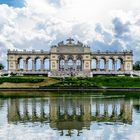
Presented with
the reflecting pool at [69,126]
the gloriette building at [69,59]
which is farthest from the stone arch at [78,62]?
the reflecting pool at [69,126]

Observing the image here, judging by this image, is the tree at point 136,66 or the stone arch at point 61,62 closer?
the stone arch at point 61,62

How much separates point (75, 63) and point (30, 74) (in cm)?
1387

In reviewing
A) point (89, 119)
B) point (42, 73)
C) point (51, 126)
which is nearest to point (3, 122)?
point (51, 126)

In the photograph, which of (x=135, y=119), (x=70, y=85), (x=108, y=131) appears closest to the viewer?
(x=108, y=131)

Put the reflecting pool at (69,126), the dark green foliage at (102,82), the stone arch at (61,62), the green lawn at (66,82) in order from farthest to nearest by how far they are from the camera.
→ 1. the stone arch at (61,62)
2. the green lawn at (66,82)
3. the dark green foliage at (102,82)
4. the reflecting pool at (69,126)

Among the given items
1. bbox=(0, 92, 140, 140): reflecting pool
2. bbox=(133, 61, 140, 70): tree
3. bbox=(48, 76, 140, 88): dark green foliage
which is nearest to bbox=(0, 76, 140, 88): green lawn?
bbox=(48, 76, 140, 88): dark green foliage

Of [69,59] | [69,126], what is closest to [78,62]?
[69,59]

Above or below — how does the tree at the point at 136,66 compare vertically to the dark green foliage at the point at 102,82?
above

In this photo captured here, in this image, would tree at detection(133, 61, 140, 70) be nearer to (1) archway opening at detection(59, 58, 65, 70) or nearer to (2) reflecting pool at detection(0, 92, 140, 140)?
(1) archway opening at detection(59, 58, 65, 70)

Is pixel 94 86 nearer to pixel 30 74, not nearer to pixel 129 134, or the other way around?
pixel 30 74

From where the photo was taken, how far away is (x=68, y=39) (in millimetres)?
124500

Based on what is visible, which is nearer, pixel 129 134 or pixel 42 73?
pixel 129 134

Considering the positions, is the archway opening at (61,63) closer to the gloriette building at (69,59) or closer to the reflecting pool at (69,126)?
the gloriette building at (69,59)

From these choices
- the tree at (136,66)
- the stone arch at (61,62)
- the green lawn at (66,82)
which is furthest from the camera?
the tree at (136,66)
